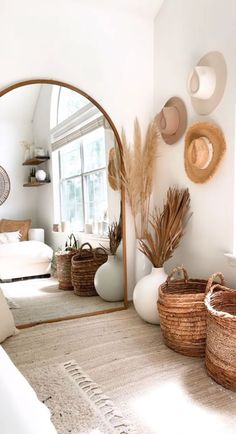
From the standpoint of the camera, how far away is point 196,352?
1.82 m

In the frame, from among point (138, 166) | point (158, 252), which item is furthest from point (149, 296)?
point (138, 166)

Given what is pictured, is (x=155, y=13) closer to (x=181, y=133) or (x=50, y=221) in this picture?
(x=181, y=133)

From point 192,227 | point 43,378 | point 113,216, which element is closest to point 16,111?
point 113,216

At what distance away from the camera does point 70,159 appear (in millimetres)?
2521

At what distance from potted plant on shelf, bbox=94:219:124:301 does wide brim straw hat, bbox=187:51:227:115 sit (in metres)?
1.13

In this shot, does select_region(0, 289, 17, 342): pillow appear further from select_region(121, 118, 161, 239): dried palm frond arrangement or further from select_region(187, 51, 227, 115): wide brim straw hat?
select_region(187, 51, 227, 115): wide brim straw hat

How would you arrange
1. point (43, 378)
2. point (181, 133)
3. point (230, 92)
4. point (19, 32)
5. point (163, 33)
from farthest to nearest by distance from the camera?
point (163, 33)
point (181, 133)
point (19, 32)
point (230, 92)
point (43, 378)

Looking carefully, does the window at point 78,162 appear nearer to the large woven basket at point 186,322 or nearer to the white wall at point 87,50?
the white wall at point 87,50

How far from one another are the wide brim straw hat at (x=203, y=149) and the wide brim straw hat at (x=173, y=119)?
6.4 inches

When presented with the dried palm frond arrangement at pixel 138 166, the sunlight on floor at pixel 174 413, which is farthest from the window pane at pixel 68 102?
the sunlight on floor at pixel 174 413

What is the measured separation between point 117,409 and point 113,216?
58.9 inches

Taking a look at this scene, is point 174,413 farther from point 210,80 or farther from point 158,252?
point 210,80

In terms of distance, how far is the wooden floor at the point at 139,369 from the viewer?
4.33 feet

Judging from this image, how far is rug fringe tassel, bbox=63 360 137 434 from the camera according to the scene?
127 centimetres
